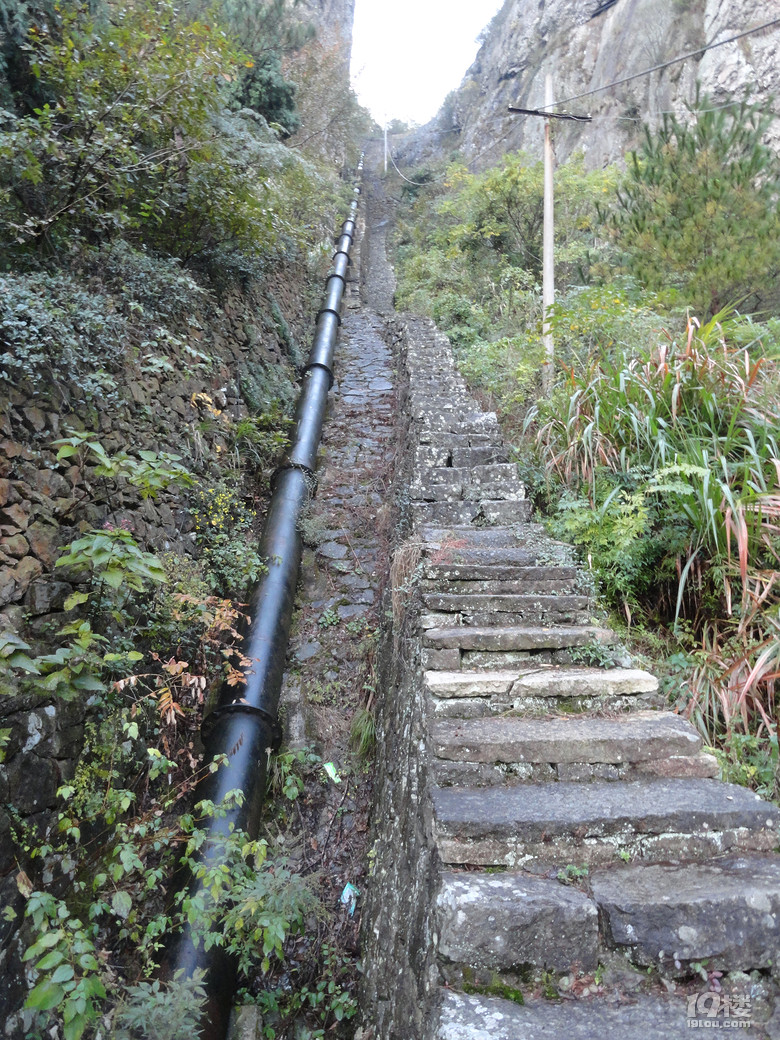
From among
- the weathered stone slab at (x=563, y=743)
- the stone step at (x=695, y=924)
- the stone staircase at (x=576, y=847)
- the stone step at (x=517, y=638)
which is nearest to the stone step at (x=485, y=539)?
the stone staircase at (x=576, y=847)

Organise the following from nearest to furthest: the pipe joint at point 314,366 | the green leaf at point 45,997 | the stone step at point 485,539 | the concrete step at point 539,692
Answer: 1. the green leaf at point 45,997
2. the concrete step at point 539,692
3. the stone step at point 485,539
4. the pipe joint at point 314,366

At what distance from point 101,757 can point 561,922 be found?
2.24 m

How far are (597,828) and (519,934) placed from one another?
1.34 feet

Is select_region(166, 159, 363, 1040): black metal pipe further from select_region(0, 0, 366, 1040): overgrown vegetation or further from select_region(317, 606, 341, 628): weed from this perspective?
select_region(317, 606, 341, 628): weed

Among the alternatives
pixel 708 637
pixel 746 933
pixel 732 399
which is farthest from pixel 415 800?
pixel 732 399

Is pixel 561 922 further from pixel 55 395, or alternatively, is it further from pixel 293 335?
pixel 293 335

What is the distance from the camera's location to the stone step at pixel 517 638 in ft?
8.03

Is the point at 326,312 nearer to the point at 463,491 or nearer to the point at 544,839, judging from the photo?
the point at 463,491

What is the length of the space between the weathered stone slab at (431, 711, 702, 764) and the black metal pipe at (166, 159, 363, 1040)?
121cm

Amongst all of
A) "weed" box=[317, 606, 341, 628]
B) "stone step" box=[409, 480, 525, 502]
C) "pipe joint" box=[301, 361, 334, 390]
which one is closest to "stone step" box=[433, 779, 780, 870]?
"stone step" box=[409, 480, 525, 502]

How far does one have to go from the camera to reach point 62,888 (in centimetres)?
238

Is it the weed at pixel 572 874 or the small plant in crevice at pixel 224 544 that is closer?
the weed at pixel 572 874

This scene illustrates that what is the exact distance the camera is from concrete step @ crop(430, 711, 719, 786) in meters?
1.97

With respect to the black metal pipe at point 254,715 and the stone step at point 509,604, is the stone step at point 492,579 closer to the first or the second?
the stone step at point 509,604
